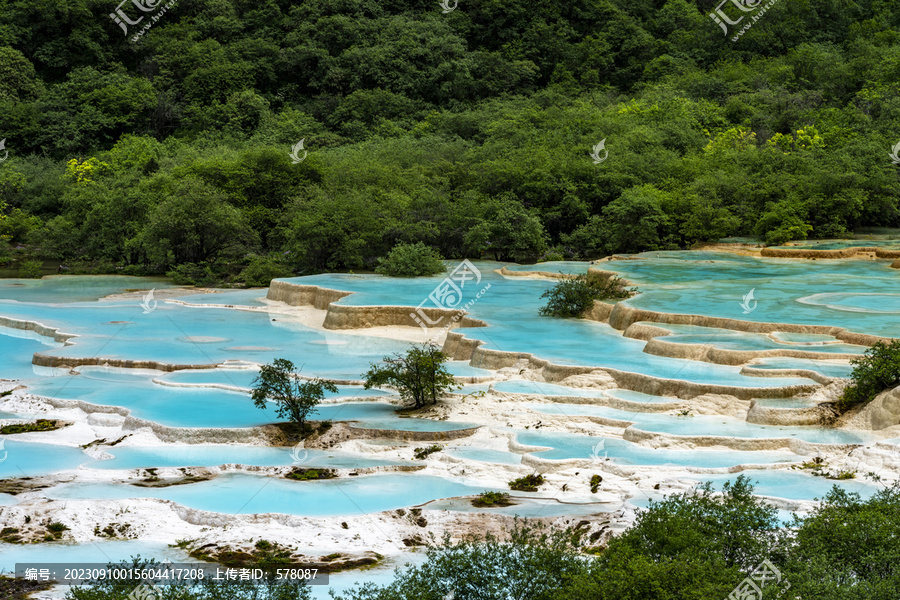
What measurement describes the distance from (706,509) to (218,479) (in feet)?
18.1

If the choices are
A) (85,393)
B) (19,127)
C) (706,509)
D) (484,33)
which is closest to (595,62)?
(484,33)

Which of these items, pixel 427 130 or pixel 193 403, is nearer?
pixel 193 403

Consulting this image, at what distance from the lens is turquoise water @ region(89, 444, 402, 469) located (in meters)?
10.6

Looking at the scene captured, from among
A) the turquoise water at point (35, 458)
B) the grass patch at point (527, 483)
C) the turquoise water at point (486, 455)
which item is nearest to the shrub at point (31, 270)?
the turquoise water at point (35, 458)

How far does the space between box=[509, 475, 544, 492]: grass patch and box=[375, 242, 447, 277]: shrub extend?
552 inches

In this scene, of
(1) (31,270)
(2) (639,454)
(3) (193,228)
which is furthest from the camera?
(1) (31,270)

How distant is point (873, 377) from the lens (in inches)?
426

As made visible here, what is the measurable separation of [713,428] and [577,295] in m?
7.13

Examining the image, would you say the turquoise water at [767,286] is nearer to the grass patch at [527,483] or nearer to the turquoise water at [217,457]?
the grass patch at [527,483]

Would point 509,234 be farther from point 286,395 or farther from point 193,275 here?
point 286,395

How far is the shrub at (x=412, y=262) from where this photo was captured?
23500 millimetres

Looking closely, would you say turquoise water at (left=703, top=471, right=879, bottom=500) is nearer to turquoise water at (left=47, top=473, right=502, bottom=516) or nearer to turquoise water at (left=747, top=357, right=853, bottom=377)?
turquoise water at (left=47, top=473, right=502, bottom=516)

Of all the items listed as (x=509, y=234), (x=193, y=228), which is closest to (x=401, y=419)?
(x=509, y=234)

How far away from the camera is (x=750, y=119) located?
34969 mm
